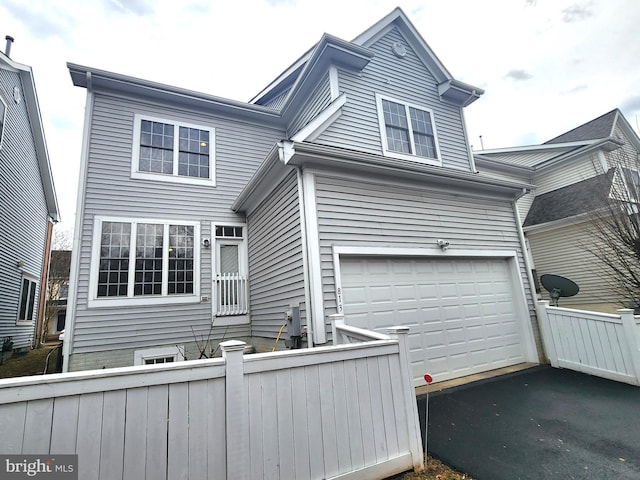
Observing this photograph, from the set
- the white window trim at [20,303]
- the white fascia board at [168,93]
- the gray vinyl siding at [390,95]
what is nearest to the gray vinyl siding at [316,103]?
the gray vinyl siding at [390,95]

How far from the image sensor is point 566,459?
2.96 meters

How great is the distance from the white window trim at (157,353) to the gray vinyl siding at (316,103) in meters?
5.82

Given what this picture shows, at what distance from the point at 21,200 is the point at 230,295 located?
30.0ft

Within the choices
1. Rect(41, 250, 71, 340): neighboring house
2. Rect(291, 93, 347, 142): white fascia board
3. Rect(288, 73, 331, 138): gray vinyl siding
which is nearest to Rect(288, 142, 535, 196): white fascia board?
Rect(291, 93, 347, 142): white fascia board

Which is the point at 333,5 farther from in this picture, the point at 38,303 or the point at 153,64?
the point at 38,303

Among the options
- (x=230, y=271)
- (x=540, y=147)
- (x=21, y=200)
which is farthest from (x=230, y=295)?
(x=540, y=147)

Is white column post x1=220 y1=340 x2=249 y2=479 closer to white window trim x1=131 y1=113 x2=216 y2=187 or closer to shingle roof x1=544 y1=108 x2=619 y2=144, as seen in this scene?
white window trim x1=131 y1=113 x2=216 y2=187

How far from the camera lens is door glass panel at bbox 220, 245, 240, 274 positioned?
7379 millimetres

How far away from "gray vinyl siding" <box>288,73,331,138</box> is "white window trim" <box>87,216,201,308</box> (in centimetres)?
370

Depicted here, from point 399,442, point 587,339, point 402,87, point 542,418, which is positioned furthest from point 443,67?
point 399,442

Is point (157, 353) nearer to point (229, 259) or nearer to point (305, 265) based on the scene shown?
point (229, 259)

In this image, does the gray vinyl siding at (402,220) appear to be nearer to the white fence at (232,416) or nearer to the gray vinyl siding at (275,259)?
the gray vinyl siding at (275,259)

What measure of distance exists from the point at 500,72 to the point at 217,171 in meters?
12.7

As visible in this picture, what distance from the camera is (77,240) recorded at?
6125 millimetres
